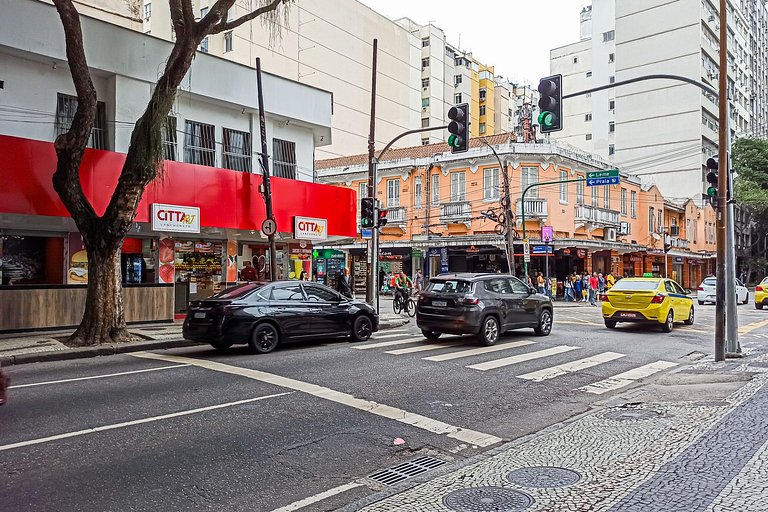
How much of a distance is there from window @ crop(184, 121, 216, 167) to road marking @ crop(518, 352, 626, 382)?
11872mm

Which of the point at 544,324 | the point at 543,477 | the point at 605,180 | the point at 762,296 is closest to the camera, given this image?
the point at 543,477

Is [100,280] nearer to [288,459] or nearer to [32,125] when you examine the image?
[32,125]

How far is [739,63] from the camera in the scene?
6869cm

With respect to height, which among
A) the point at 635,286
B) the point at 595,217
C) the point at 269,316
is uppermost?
the point at 595,217

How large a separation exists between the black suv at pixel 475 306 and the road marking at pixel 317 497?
835 cm

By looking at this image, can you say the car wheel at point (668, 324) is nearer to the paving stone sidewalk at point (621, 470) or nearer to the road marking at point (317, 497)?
the paving stone sidewalk at point (621, 470)

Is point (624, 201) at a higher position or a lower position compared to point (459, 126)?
higher

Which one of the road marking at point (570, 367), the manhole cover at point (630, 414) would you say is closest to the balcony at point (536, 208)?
the road marking at point (570, 367)

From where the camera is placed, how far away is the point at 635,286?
17.2 meters

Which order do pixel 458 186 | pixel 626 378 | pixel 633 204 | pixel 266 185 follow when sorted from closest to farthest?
pixel 626 378
pixel 266 185
pixel 458 186
pixel 633 204

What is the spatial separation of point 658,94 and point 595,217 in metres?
28.1

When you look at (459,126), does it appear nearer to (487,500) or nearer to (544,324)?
(544,324)

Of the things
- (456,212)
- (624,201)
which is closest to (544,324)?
(456,212)

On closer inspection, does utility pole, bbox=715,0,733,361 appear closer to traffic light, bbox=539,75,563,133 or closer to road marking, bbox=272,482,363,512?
traffic light, bbox=539,75,563,133
